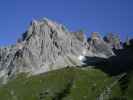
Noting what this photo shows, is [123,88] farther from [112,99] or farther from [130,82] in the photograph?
[112,99]

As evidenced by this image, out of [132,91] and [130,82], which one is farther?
[130,82]

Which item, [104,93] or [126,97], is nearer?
[126,97]

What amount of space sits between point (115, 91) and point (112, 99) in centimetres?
1519

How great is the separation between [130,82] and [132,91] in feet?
47.8

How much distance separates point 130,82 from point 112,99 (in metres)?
20.7

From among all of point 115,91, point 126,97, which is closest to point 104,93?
point 115,91

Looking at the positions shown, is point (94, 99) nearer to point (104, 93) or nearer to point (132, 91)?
point (104, 93)

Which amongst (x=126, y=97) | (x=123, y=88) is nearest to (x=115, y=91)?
(x=123, y=88)

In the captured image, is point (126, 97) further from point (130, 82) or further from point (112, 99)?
point (130, 82)

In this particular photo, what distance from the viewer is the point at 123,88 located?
199125 millimetres

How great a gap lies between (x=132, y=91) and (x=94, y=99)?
20772mm

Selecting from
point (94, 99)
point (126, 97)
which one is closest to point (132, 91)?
point (126, 97)

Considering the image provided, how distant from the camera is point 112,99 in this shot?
604 ft

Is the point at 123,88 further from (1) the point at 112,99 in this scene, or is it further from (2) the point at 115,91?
(1) the point at 112,99
